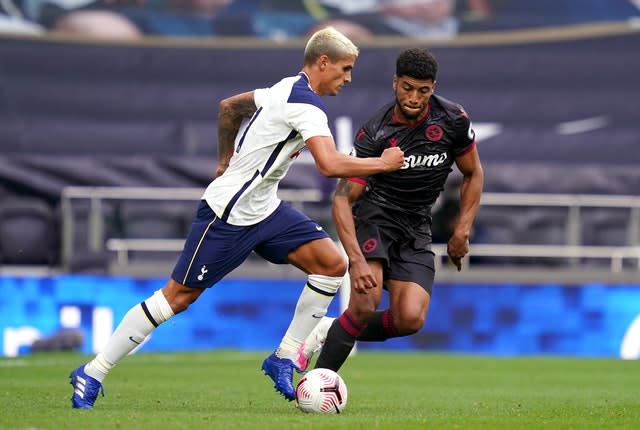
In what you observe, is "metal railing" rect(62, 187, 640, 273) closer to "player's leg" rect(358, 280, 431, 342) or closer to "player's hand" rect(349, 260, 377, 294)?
"player's leg" rect(358, 280, 431, 342)

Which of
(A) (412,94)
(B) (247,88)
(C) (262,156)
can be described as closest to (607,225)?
(B) (247,88)

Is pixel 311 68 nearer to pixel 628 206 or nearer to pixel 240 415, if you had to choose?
pixel 240 415

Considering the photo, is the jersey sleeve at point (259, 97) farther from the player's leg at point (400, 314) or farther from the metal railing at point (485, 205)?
the metal railing at point (485, 205)

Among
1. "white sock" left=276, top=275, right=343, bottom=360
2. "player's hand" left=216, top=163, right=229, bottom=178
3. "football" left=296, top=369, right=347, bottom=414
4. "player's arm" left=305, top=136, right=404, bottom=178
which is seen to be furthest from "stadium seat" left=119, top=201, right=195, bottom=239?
"player's arm" left=305, top=136, right=404, bottom=178

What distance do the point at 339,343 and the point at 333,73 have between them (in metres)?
1.63

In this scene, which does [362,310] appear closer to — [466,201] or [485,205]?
[466,201]

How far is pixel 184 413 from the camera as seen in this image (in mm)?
7695

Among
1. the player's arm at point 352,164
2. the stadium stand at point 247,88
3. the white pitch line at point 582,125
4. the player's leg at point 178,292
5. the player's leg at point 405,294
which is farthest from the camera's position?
the white pitch line at point 582,125

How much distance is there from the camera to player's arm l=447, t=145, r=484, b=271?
8797mm

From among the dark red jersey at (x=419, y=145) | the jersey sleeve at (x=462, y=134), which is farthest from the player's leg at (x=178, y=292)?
the jersey sleeve at (x=462, y=134)

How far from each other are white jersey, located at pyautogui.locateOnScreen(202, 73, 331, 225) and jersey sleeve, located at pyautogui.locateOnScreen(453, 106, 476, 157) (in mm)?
1113

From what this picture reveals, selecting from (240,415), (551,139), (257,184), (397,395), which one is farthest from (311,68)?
(551,139)

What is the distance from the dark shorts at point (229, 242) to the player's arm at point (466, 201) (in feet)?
3.23

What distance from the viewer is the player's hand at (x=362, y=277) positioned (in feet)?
26.9
